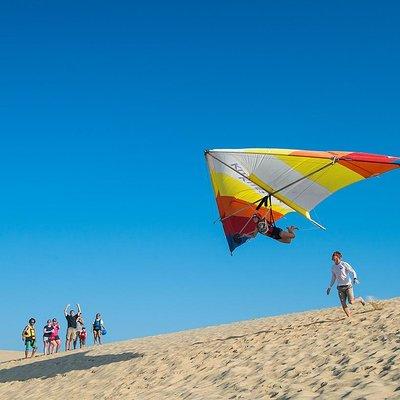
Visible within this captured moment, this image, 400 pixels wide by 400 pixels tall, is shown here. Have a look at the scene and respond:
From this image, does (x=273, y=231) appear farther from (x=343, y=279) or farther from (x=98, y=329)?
(x=98, y=329)

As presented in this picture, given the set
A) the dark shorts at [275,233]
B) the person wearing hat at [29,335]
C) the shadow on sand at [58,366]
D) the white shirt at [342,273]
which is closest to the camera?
the white shirt at [342,273]

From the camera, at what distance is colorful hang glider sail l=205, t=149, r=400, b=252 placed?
511 inches

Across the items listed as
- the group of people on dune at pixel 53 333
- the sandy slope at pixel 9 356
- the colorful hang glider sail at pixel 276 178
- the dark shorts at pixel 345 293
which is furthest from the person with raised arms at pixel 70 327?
the dark shorts at pixel 345 293

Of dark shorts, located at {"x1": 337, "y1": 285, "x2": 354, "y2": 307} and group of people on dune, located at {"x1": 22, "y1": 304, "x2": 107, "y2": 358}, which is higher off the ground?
group of people on dune, located at {"x1": 22, "y1": 304, "x2": 107, "y2": 358}

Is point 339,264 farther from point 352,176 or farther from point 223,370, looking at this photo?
point 223,370

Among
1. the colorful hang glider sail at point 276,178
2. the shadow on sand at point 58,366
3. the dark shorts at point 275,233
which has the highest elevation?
the colorful hang glider sail at point 276,178

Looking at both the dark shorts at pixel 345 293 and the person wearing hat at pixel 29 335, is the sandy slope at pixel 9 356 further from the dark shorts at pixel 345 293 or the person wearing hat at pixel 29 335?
the dark shorts at pixel 345 293

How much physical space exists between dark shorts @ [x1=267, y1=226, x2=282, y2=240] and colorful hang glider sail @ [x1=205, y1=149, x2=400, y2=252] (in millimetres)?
570

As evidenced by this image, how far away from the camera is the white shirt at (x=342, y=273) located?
1291 centimetres

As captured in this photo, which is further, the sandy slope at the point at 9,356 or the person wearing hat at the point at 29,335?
the sandy slope at the point at 9,356

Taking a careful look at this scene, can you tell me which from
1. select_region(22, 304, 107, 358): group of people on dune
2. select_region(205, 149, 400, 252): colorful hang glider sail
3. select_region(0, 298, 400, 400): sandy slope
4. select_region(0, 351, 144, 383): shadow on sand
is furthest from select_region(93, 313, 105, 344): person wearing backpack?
select_region(205, 149, 400, 252): colorful hang glider sail

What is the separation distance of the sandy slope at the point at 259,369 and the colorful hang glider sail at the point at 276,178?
3.07m

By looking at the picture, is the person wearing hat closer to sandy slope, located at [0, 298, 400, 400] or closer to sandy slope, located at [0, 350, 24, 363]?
sandy slope, located at [0, 350, 24, 363]

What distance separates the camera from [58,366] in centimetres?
1540
